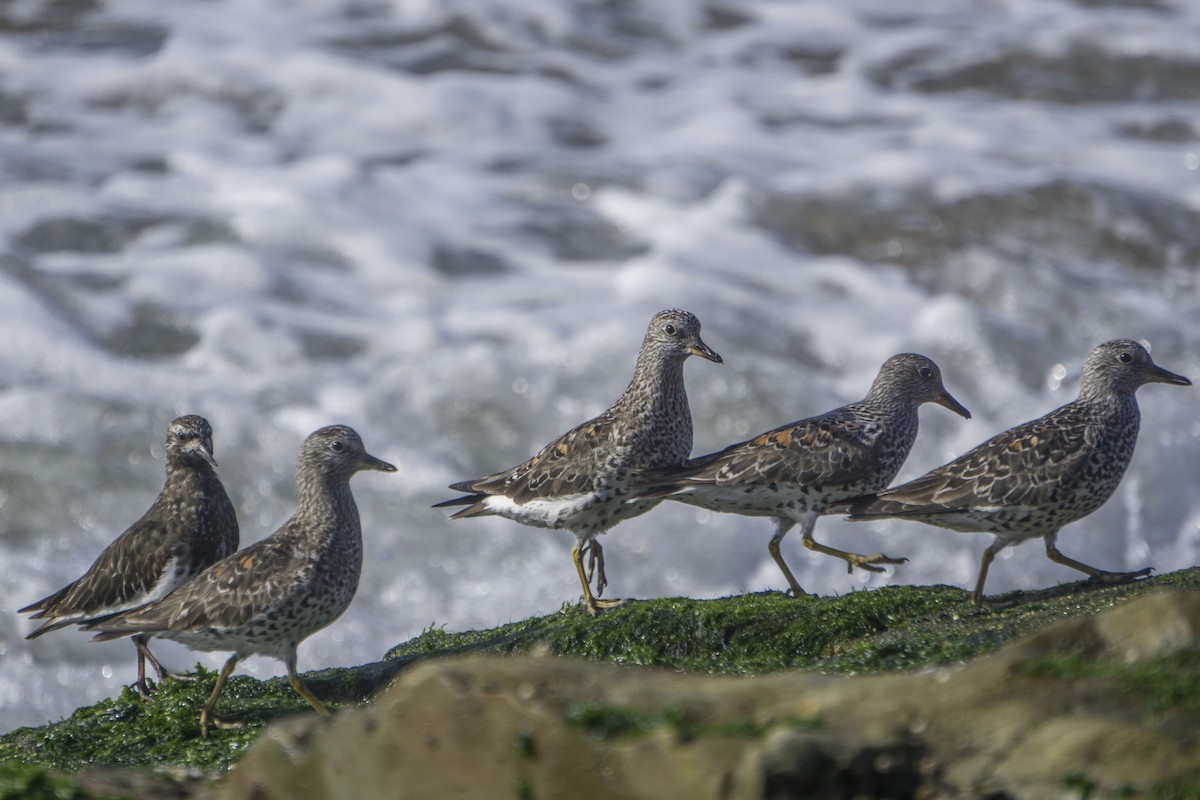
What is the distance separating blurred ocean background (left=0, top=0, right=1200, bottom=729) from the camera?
12.9 m

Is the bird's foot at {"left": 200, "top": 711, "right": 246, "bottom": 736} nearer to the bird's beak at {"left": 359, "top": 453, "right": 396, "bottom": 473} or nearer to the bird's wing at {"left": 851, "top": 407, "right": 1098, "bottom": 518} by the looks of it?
the bird's beak at {"left": 359, "top": 453, "right": 396, "bottom": 473}

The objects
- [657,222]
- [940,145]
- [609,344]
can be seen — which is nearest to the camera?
[609,344]

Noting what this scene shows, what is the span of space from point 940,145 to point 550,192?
526 centimetres

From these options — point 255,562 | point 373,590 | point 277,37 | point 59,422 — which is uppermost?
point 277,37

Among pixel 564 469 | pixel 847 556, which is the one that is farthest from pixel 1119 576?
pixel 564 469

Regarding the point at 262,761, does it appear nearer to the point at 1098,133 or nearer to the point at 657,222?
the point at 657,222

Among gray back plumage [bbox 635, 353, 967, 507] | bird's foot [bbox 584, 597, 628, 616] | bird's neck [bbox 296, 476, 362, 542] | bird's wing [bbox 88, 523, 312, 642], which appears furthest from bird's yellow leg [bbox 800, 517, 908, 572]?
bird's wing [bbox 88, 523, 312, 642]

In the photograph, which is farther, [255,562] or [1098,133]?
[1098,133]

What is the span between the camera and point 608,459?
8438 mm

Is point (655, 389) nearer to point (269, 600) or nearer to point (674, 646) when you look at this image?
point (674, 646)

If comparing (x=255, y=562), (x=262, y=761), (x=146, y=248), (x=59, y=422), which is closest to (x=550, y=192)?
(x=146, y=248)

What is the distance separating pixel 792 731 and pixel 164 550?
584 centimetres

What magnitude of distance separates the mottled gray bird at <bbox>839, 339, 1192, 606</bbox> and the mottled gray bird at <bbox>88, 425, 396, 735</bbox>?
2959mm

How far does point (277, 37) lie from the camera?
65.3 ft
